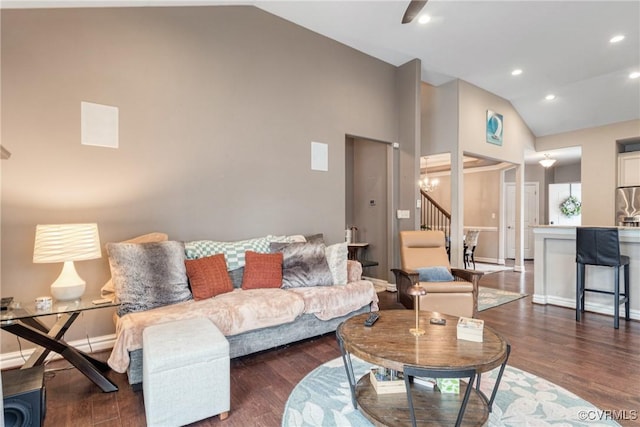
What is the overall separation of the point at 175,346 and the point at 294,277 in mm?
1478

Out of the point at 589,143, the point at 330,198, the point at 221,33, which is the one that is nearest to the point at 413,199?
the point at 330,198

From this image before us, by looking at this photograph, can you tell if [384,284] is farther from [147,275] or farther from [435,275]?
[147,275]

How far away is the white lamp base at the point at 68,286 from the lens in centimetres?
217

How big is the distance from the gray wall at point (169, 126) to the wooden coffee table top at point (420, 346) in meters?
2.07

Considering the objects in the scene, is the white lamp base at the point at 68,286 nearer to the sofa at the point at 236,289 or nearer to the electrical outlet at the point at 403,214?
the sofa at the point at 236,289

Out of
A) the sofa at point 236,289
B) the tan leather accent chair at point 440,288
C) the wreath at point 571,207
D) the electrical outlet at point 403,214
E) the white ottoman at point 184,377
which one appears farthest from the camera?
the wreath at point 571,207

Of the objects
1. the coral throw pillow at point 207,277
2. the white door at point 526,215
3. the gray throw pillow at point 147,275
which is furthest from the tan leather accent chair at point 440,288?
the white door at point 526,215

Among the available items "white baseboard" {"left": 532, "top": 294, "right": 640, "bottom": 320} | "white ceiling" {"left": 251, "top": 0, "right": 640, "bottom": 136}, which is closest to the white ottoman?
"white ceiling" {"left": 251, "top": 0, "right": 640, "bottom": 136}

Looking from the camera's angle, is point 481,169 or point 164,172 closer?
point 164,172

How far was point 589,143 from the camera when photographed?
6406 millimetres

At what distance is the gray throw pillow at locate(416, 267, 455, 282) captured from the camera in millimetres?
3350

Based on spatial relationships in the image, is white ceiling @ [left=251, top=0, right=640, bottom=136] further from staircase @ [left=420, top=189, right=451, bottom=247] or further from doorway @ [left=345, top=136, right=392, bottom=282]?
staircase @ [left=420, top=189, right=451, bottom=247]

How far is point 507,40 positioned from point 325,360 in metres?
4.54

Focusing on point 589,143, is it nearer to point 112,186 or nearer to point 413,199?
point 413,199
